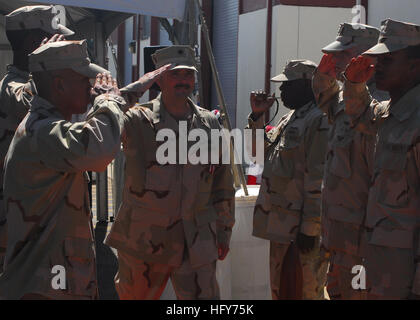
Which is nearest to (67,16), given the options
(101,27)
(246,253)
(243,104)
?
(101,27)

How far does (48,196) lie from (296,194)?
2385 mm

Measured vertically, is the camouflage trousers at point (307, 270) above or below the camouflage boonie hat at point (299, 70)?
below

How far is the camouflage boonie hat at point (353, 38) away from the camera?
15.1ft

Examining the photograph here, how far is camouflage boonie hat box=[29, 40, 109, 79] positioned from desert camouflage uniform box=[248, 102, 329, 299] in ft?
7.18

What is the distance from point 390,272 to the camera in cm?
339

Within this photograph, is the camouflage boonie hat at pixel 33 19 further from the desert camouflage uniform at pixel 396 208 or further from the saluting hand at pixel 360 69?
the desert camouflage uniform at pixel 396 208

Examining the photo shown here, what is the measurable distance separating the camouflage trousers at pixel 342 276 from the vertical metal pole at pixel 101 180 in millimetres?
5217

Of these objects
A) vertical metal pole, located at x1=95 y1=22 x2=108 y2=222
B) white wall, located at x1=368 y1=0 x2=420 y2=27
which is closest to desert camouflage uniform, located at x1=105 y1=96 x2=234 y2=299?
vertical metal pole, located at x1=95 y1=22 x2=108 y2=222

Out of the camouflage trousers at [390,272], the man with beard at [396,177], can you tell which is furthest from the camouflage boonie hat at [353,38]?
the camouflage trousers at [390,272]

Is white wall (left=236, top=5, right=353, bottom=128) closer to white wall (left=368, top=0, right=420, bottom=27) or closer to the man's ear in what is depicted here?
white wall (left=368, top=0, right=420, bottom=27)

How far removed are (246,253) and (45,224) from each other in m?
2.46

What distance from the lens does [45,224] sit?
301cm

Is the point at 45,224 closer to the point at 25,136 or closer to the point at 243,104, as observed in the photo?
the point at 25,136

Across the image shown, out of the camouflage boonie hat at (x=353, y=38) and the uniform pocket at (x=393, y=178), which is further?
the camouflage boonie hat at (x=353, y=38)
